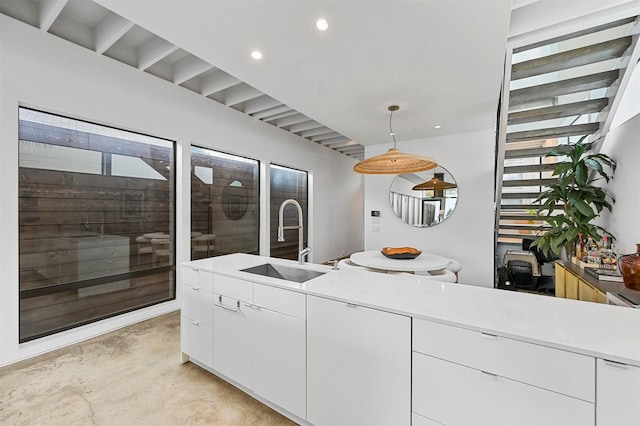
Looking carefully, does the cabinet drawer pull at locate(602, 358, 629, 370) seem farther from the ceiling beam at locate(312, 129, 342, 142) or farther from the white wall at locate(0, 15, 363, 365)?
the ceiling beam at locate(312, 129, 342, 142)

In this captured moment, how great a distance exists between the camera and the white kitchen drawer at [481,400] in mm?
914

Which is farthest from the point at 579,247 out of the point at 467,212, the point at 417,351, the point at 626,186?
the point at 417,351

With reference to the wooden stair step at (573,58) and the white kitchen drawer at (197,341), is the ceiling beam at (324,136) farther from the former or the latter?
the white kitchen drawer at (197,341)

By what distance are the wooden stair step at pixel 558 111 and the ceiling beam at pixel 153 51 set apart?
154 inches

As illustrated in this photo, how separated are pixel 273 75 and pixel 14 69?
2.12 metres

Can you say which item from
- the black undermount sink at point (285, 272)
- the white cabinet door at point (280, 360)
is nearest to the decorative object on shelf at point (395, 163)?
the black undermount sink at point (285, 272)

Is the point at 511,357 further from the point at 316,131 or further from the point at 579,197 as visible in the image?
the point at 316,131

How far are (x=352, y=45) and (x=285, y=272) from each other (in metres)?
1.77

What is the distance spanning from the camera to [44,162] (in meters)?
2.47

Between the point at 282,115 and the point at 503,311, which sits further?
the point at 282,115

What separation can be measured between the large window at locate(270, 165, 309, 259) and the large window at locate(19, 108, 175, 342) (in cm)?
187

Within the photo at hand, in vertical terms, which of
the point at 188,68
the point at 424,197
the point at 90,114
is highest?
the point at 188,68

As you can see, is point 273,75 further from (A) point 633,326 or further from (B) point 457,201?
(B) point 457,201

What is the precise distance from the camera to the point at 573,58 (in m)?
2.56
